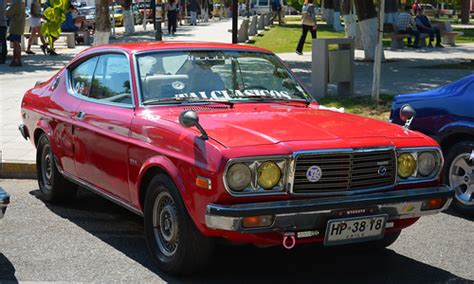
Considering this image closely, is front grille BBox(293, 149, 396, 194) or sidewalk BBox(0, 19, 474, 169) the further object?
sidewalk BBox(0, 19, 474, 169)

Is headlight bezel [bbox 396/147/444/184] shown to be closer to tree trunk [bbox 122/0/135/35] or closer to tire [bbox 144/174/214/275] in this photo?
tire [bbox 144/174/214/275]

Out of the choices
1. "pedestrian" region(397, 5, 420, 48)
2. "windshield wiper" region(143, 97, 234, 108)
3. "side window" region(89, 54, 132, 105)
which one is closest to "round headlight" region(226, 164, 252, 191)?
"windshield wiper" region(143, 97, 234, 108)

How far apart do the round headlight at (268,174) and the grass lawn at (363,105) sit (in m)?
7.24

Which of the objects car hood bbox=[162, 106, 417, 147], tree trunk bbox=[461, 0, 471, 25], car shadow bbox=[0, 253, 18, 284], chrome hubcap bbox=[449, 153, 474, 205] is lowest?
tree trunk bbox=[461, 0, 471, 25]

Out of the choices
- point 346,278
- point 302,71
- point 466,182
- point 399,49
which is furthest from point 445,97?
point 399,49

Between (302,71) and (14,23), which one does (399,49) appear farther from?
(14,23)

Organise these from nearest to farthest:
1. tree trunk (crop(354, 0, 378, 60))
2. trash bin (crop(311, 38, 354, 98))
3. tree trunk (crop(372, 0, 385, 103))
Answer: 1. tree trunk (crop(372, 0, 385, 103))
2. trash bin (crop(311, 38, 354, 98))
3. tree trunk (crop(354, 0, 378, 60))

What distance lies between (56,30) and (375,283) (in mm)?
20125

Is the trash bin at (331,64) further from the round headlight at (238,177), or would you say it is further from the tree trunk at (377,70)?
the round headlight at (238,177)

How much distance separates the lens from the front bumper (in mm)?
5093

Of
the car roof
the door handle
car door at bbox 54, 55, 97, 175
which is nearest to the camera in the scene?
the car roof

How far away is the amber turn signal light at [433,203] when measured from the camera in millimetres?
5734

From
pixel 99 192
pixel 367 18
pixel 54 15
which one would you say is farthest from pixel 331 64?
pixel 54 15

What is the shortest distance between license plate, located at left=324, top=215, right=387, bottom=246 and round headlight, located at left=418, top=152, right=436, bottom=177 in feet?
1.97
